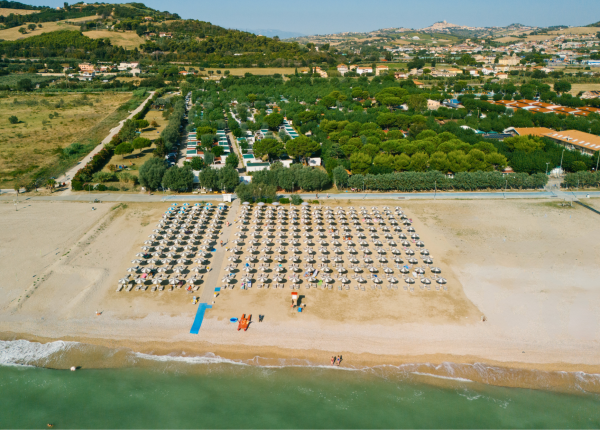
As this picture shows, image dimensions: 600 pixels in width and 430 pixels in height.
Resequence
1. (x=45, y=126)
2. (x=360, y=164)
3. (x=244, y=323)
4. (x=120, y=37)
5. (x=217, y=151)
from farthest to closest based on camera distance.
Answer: (x=120, y=37) → (x=45, y=126) → (x=217, y=151) → (x=360, y=164) → (x=244, y=323)

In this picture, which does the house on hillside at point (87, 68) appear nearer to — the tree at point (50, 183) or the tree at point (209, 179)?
the tree at point (50, 183)

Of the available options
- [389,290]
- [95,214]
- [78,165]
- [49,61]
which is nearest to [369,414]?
[389,290]

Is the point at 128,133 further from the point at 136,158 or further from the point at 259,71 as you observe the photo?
the point at 259,71

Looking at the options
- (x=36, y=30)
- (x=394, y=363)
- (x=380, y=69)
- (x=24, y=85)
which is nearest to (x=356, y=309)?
(x=394, y=363)

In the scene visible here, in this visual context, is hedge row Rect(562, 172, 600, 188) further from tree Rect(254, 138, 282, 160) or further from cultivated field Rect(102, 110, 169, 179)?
cultivated field Rect(102, 110, 169, 179)

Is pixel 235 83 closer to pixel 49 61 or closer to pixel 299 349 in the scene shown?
pixel 49 61

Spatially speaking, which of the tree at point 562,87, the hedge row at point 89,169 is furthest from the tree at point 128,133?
→ the tree at point 562,87
